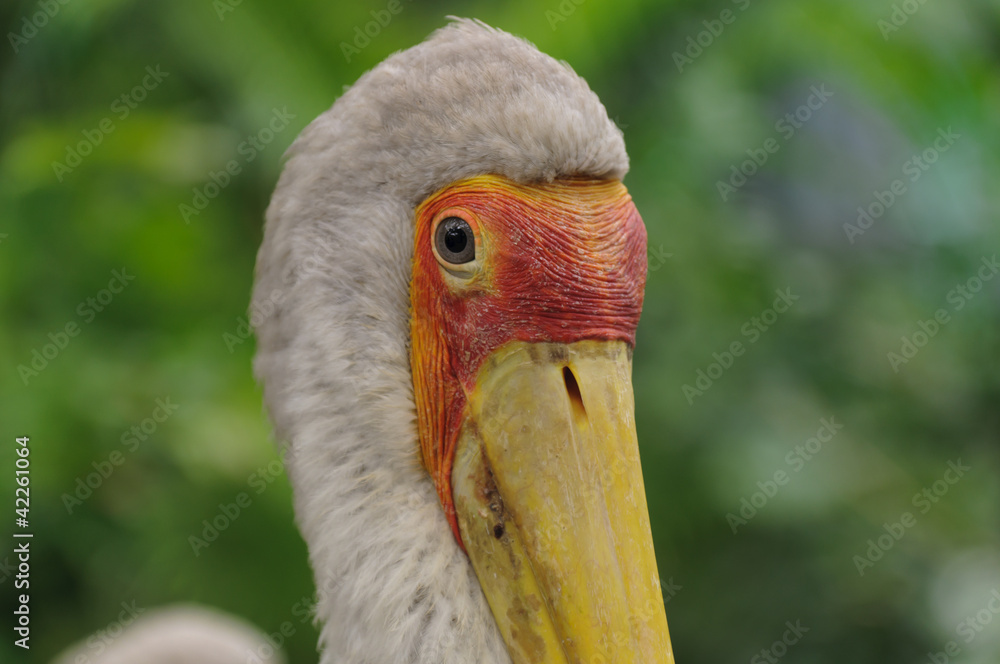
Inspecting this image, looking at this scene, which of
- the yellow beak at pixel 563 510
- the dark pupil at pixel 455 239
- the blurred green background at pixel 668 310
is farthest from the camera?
the blurred green background at pixel 668 310

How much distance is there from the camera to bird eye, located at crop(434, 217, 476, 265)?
1401mm

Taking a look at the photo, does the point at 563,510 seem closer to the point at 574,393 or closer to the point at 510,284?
the point at 574,393

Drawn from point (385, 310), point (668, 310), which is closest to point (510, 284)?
point (385, 310)

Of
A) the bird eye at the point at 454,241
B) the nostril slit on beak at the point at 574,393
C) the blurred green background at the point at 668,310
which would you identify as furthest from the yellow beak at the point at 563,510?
the blurred green background at the point at 668,310

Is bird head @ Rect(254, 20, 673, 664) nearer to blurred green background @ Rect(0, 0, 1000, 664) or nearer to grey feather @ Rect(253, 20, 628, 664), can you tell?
grey feather @ Rect(253, 20, 628, 664)

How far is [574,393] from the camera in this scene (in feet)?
4.50

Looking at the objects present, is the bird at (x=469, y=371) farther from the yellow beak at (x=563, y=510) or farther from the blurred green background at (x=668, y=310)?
the blurred green background at (x=668, y=310)

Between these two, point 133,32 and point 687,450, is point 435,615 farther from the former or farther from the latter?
point 133,32

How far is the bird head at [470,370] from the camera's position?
1335mm

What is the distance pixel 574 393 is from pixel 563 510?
0.57 feet

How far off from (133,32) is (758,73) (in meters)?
2.44

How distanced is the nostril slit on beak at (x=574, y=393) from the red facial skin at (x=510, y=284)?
5cm

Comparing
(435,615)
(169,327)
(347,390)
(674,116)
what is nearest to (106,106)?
(169,327)

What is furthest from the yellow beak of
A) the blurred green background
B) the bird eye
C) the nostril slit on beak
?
the blurred green background
